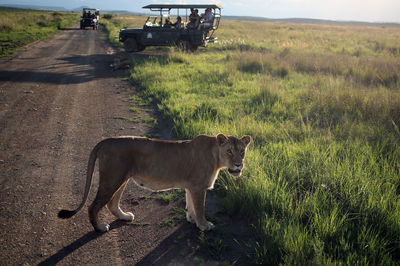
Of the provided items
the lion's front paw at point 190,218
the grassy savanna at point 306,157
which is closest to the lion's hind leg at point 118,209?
the lion's front paw at point 190,218

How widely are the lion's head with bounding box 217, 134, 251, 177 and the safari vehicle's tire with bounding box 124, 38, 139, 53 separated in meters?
16.1

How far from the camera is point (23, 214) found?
12.3 feet

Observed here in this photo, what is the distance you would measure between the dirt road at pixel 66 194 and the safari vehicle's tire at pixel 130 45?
899 centimetres

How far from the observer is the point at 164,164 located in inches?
137

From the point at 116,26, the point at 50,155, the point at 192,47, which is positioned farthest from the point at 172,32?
the point at 116,26

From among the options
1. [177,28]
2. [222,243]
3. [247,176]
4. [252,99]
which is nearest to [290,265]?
[222,243]

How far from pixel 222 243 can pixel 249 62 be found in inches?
419

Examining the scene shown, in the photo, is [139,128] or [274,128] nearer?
[274,128]

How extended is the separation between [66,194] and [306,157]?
11.5ft

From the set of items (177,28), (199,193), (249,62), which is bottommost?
(199,193)

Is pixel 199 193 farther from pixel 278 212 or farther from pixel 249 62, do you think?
pixel 249 62

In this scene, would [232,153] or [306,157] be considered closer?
[232,153]

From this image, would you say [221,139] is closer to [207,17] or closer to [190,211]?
[190,211]

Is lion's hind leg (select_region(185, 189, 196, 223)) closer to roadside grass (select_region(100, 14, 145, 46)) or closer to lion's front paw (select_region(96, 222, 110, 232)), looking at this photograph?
lion's front paw (select_region(96, 222, 110, 232))
